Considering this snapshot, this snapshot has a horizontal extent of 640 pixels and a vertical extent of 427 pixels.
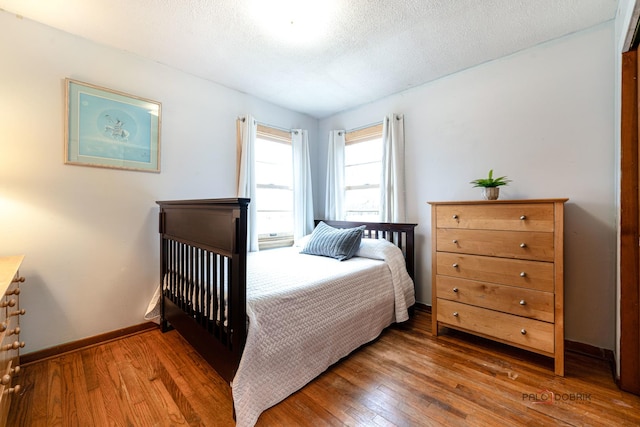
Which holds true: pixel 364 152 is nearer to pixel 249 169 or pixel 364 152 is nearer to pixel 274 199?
pixel 274 199

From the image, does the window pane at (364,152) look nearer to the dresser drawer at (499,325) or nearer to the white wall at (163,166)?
the white wall at (163,166)

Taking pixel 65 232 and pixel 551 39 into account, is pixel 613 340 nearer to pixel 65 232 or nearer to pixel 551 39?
pixel 551 39

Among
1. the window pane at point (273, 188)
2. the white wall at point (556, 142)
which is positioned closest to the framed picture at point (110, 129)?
→ the window pane at point (273, 188)

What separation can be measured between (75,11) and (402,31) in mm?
2172

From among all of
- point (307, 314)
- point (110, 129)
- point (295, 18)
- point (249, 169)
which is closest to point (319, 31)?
point (295, 18)

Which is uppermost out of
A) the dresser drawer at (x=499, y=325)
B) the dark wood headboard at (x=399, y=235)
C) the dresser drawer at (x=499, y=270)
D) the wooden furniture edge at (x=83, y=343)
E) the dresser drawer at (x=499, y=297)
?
the dark wood headboard at (x=399, y=235)

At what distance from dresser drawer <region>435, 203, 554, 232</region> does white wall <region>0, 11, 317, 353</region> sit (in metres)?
2.27

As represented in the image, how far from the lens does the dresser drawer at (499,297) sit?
65.4 inches

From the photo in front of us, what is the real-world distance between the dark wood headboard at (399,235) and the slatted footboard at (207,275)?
1.74 meters

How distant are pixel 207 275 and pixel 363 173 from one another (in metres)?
2.22

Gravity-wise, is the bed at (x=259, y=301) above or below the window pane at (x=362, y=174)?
below

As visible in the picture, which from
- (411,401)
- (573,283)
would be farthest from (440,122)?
(411,401)

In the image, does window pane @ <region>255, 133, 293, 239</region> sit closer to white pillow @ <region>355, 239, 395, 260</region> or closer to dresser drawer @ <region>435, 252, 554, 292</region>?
white pillow @ <region>355, 239, 395, 260</region>

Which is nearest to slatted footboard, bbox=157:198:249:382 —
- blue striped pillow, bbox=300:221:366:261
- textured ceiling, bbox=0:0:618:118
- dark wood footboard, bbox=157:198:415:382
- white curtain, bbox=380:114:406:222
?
dark wood footboard, bbox=157:198:415:382
